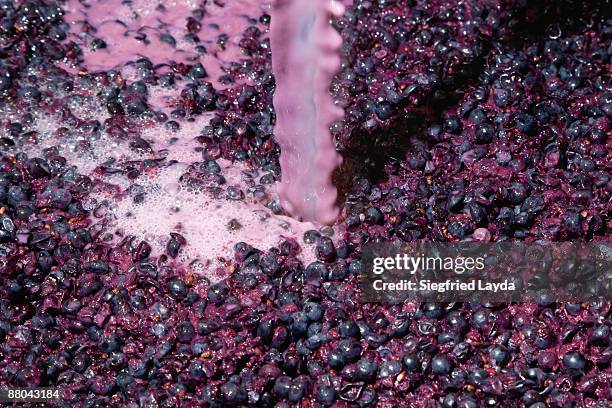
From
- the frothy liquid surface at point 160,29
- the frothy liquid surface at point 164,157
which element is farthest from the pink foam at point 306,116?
the frothy liquid surface at point 160,29

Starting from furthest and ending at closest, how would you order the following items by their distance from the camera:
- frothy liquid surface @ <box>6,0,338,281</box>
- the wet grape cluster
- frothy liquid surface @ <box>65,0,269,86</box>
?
frothy liquid surface @ <box>65,0,269,86</box>
frothy liquid surface @ <box>6,0,338,281</box>
the wet grape cluster

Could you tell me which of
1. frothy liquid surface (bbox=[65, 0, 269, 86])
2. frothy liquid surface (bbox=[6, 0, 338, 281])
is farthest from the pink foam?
frothy liquid surface (bbox=[65, 0, 269, 86])

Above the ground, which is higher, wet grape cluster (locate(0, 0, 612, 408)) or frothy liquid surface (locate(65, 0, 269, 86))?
frothy liquid surface (locate(65, 0, 269, 86))

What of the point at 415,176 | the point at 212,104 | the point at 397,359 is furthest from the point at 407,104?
the point at 397,359

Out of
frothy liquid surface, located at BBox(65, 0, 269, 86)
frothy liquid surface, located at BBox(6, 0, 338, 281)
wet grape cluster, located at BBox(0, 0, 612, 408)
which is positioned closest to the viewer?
wet grape cluster, located at BBox(0, 0, 612, 408)

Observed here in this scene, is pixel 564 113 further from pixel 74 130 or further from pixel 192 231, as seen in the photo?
pixel 74 130

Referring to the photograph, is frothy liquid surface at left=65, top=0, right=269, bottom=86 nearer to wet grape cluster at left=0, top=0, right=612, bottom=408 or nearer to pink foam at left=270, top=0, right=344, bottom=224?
wet grape cluster at left=0, top=0, right=612, bottom=408
